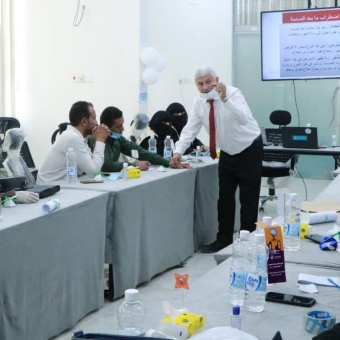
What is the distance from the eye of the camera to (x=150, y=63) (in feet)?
25.4

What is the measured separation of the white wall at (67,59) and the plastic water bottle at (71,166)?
13.5ft

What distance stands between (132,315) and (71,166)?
2.32 metres

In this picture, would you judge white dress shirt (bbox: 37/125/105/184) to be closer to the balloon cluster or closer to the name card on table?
the name card on table

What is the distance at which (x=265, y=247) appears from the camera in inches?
72.1

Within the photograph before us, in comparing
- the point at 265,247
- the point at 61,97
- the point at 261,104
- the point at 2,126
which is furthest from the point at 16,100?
the point at 265,247

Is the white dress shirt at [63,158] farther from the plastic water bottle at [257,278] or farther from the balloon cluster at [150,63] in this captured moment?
the balloon cluster at [150,63]

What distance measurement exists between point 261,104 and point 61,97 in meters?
2.94

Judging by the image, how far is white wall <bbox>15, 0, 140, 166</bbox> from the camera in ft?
25.9

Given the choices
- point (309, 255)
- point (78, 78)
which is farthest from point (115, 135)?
point (78, 78)

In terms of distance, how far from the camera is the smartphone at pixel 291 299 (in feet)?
5.74

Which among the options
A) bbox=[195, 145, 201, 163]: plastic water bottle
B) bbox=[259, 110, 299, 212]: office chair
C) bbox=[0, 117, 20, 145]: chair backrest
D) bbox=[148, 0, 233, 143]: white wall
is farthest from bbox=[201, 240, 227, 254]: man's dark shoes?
bbox=[148, 0, 233, 143]: white wall

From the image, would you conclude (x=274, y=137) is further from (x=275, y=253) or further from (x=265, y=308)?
(x=265, y=308)

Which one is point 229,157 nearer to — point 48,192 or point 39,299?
point 48,192

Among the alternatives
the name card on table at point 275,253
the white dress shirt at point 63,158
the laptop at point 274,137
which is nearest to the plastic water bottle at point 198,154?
the laptop at point 274,137
